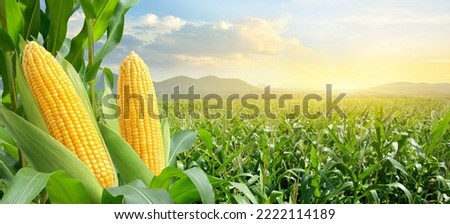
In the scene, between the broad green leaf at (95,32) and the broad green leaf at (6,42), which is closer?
the broad green leaf at (6,42)

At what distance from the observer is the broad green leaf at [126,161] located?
1.29 m

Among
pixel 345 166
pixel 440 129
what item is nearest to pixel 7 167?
pixel 345 166

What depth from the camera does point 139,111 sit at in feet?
4.66

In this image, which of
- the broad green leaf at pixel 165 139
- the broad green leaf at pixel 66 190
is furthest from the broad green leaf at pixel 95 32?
the broad green leaf at pixel 66 190

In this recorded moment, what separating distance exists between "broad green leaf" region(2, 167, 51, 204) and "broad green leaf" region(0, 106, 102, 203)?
0.12 m

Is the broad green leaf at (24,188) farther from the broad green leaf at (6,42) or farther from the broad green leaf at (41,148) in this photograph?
the broad green leaf at (6,42)

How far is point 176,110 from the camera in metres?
3.15

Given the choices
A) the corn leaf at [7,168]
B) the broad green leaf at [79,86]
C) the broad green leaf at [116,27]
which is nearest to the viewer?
the broad green leaf at [79,86]

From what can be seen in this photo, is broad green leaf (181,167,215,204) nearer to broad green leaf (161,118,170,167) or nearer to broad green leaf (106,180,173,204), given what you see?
broad green leaf (106,180,173,204)

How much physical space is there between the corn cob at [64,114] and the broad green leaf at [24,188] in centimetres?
18

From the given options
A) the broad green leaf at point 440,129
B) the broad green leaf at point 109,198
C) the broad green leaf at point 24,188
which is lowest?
the broad green leaf at point 109,198
